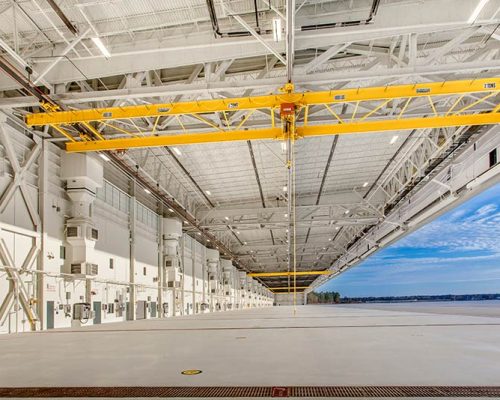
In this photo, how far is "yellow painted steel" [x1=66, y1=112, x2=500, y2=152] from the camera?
1811 cm

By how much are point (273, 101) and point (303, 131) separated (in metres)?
2.74

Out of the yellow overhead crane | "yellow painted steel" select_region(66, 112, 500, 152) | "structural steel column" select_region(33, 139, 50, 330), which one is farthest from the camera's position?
"yellow painted steel" select_region(66, 112, 500, 152)

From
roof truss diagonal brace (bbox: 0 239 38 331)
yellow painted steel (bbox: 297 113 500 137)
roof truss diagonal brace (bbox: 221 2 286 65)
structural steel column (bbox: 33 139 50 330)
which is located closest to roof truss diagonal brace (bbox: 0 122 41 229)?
structural steel column (bbox: 33 139 50 330)

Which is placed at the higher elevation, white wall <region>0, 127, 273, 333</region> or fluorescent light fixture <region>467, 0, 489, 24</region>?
fluorescent light fixture <region>467, 0, 489, 24</region>

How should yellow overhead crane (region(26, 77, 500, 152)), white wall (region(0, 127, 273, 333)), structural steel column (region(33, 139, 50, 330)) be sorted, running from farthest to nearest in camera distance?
structural steel column (region(33, 139, 50, 330)) → white wall (region(0, 127, 273, 333)) → yellow overhead crane (region(26, 77, 500, 152))

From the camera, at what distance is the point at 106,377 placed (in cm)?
479

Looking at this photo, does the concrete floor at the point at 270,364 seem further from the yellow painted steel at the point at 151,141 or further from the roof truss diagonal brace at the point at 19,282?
the yellow painted steel at the point at 151,141

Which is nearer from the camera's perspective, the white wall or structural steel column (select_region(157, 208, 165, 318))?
the white wall

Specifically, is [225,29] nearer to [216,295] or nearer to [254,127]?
[254,127]

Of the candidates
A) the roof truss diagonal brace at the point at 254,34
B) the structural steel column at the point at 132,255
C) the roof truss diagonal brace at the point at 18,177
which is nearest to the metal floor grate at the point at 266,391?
the roof truss diagonal brace at the point at 254,34

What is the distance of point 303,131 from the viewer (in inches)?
746

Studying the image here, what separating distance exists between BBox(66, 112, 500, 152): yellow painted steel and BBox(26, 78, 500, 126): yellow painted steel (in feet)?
6.47

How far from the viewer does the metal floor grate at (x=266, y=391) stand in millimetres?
3760

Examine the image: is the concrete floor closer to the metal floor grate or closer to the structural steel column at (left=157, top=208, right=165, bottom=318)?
the metal floor grate
